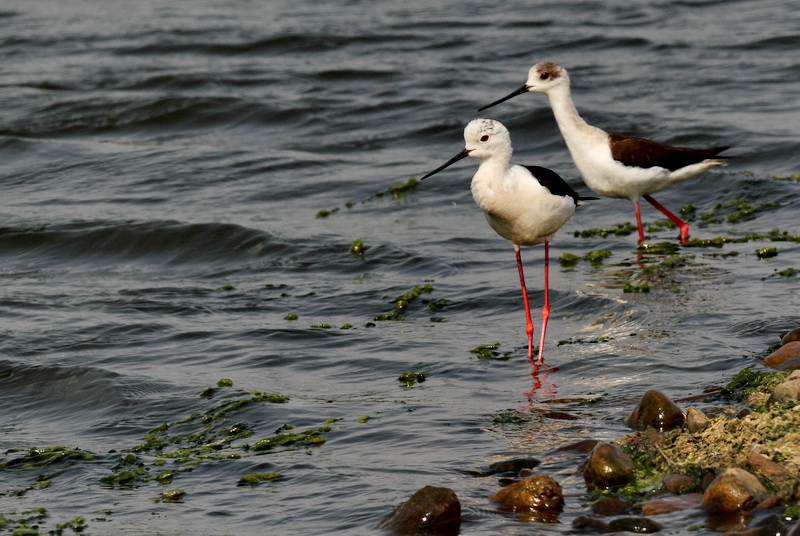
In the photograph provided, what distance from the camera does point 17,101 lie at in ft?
57.7

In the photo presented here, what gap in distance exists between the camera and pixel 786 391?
5.44 metres

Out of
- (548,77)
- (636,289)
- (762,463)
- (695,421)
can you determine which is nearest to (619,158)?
(548,77)

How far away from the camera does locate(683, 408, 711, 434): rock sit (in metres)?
5.23

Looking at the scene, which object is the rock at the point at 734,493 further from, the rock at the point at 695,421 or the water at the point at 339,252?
the rock at the point at 695,421

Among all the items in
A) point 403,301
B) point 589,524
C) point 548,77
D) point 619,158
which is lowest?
point 589,524

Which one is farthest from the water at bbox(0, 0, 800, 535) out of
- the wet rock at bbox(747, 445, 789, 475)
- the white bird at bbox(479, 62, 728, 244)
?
the white bird at bbox(479, 62, 728, 244)

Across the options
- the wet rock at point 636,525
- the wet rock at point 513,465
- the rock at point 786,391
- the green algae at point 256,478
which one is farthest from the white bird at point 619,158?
the wet rock at point 636,525

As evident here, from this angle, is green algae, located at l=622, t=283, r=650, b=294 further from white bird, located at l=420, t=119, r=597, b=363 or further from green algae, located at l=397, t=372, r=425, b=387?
green algae, located at l=397, t=372, r=425, b=387

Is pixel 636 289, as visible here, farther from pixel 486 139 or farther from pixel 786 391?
pixel 786 391

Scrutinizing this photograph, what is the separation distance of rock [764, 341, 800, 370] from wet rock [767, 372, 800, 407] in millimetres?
747

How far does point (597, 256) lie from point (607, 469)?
5042mm

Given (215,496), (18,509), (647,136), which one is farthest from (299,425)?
(647,136)

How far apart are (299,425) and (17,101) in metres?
12.8

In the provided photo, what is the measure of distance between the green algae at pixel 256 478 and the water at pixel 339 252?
6 cm
